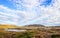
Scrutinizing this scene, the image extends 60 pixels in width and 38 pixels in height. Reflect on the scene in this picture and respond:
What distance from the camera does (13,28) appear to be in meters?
6.34

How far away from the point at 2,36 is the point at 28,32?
69 cm

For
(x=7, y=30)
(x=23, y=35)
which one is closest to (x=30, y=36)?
(x=23, y=35)

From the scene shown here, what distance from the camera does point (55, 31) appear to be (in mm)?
6523

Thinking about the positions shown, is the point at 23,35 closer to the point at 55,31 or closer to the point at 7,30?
the point at 7,30

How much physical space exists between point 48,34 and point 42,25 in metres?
0.38

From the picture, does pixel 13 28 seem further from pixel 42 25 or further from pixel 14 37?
pixel 42 25

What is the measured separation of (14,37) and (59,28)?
1.18 metres

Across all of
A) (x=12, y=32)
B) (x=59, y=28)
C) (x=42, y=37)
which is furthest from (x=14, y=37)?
(x=59, y=28)

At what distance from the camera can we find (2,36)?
253 inches

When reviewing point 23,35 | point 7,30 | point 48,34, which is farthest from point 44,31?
point 7,30

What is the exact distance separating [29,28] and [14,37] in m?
0.46

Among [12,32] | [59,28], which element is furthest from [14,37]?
[59,28]

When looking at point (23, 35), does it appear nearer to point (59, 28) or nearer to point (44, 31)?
point (44, 31)

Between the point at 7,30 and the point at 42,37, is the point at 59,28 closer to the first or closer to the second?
the point at 42,37
